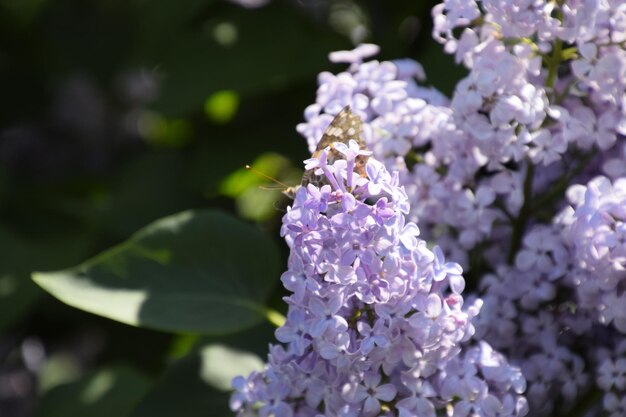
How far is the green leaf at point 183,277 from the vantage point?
3.17 ft

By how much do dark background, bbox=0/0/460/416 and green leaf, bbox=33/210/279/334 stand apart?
0.06 meters

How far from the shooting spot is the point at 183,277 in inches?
39.9

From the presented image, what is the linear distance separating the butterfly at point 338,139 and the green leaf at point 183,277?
0.75 ft

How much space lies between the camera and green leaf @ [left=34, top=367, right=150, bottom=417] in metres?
1.21

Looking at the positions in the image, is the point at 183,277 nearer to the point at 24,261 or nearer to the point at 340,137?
the point at 340,137

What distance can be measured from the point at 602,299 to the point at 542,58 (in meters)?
0.19

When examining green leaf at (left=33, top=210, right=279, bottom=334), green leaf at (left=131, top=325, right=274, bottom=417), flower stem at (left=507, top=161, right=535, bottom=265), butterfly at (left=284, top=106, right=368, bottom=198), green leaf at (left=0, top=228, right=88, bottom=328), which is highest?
butterfly at (left=284, top=106, right=368, bottom=198)

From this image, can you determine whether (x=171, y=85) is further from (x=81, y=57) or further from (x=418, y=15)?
(x=81, y=57)

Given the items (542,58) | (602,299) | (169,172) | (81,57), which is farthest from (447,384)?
(81,57)

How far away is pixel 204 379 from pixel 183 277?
0.31 feet

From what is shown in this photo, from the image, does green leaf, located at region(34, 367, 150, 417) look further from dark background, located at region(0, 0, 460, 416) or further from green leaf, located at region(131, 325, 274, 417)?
green leaf, located at region(131, 325, 274, 417)

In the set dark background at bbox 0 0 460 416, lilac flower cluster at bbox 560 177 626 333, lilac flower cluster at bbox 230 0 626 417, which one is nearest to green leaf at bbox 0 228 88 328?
dark background at bbox 0 0 460 416

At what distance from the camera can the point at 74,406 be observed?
49.0 inches

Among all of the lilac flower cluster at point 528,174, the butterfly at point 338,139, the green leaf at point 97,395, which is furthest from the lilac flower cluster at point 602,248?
the green leaf at point 97,395
